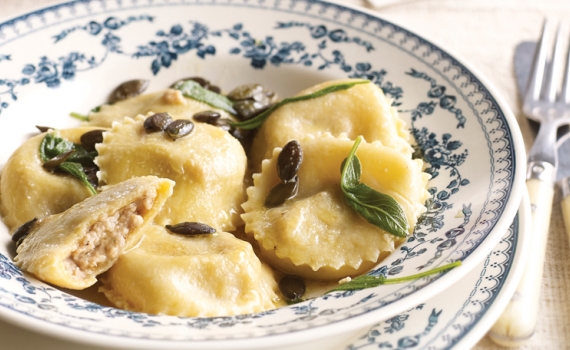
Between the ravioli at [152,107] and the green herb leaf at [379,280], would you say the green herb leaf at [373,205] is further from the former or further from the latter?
the ravioli at [152,107]

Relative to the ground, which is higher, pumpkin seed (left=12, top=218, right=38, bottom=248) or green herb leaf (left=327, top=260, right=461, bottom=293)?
green herb leaf (left=327, top=260, right=461, bottom=293)

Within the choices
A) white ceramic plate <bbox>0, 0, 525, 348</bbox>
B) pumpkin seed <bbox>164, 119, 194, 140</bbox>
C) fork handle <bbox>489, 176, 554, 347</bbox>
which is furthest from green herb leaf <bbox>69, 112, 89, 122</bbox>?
fork handle <bbox>489, 176, 554, 347</bbox>

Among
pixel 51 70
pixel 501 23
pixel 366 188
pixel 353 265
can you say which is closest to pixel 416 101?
pixel 366 188

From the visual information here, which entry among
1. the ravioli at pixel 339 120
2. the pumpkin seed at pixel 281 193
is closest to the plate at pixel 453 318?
the pumpkin seed at pixel 281 193

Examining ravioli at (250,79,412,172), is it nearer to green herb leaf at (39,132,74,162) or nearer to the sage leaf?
the sage leaf

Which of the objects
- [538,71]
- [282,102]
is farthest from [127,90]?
[538,71]

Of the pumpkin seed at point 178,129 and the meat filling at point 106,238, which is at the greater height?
the pumpkin seed at point 178,129
